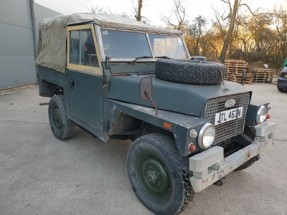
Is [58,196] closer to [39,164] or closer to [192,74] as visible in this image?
[39,164]

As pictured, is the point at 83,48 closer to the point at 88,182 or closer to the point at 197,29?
the point at 88,182

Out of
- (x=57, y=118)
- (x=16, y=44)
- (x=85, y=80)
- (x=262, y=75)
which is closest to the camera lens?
(x=85, y=80)

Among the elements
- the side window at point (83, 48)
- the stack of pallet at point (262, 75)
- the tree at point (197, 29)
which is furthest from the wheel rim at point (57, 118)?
the tree at point (197, 29)

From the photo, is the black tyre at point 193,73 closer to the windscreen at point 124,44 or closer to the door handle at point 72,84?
the windscreen at point 124,44

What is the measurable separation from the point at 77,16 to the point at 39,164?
2293 millimetres

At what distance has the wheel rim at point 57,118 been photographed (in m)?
4.74

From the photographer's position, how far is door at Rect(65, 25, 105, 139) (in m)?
3.50

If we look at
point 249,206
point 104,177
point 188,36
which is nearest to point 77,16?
point 104,177

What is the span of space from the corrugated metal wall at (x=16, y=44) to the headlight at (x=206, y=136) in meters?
8.92

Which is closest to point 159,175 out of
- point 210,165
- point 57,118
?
point 210,165

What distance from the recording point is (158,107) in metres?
2.87

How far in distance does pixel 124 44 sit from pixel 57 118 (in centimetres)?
212

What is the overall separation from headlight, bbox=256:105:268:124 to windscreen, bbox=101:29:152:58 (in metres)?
1.67

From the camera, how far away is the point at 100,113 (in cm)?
354
